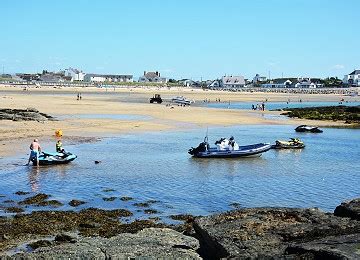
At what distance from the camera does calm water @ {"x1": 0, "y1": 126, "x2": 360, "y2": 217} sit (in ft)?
58.0

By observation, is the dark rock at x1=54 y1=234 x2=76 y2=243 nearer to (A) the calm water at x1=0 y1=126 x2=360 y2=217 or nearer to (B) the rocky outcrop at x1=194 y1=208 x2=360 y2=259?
(B) the rocky outcrop at x1=194 y1=208 x2=360 y2=259

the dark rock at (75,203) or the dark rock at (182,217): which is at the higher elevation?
the dark rock at (182,217)

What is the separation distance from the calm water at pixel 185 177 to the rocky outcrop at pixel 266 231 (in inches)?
257

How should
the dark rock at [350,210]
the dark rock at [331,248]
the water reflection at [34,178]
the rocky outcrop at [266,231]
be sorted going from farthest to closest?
the water reflection at [34,178]
the dark rock at [350,210]
the rocky outcrop at [266,231]
the dark rock at [331,248]

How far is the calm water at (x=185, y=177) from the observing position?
1769cm

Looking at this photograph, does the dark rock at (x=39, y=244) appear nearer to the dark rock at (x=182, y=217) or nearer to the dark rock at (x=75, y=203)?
the dark rock at (x=182, y=217)

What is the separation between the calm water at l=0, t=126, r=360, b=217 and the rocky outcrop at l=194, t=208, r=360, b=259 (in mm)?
6526

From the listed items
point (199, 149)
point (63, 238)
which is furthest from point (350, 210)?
point (199, 149)

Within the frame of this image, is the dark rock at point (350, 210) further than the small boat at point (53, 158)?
No

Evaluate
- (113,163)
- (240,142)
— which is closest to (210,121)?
(240,142)

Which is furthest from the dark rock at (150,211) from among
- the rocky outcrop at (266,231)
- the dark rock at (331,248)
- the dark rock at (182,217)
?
the dark rock at (331,248)

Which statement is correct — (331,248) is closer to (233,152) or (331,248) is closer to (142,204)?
(142,204)

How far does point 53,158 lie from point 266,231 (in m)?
16.9

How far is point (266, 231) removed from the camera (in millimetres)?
8359
